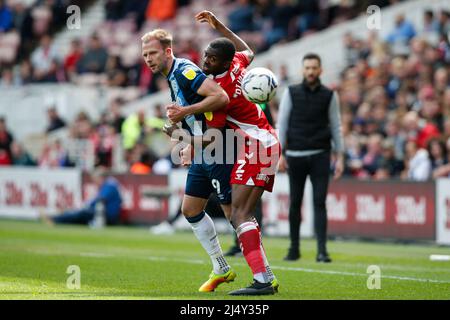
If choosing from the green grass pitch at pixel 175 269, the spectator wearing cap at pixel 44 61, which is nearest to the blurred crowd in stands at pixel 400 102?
the green grass pitch at pixel 175 269

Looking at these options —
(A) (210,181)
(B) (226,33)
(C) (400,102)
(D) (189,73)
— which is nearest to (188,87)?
(D) (189,73)

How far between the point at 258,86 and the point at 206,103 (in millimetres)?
527

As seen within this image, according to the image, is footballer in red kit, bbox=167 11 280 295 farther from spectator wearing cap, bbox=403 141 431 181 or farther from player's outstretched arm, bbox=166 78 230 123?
spectator wearing cap, bbox=403 141 431 181

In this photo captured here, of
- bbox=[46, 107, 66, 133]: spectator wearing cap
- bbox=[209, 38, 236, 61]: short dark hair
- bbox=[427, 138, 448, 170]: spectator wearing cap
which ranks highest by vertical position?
bbox=[46, 107, 66, 133]: spectator wearing cap

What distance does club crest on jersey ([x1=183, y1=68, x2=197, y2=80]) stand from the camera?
402 inches

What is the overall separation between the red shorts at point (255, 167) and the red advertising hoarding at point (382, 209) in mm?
8479

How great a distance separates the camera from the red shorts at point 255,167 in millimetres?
10164

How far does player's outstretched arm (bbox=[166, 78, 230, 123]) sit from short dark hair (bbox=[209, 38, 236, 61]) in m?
0.28

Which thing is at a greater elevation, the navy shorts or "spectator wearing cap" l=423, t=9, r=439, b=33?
"spectator wearing cap" l=423, t=9, r=439, b=33

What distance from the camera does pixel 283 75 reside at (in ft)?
81.3

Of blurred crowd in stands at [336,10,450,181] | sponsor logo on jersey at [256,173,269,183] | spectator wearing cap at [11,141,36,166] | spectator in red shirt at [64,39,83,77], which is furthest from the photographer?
spectator in red shirt at [64,39,83,77]

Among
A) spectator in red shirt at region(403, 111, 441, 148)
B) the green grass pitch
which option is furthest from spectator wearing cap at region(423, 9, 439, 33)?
the green grass pitch

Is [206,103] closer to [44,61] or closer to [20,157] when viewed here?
[20,157]

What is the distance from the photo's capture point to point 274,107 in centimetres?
2219
